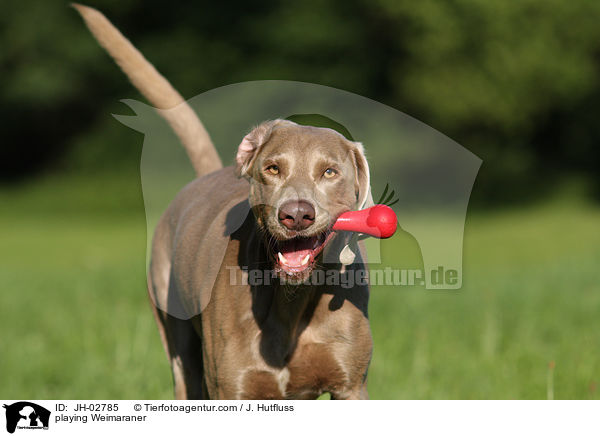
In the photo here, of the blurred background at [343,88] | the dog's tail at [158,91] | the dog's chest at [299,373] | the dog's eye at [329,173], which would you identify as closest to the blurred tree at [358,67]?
the blurred background at [343,88]

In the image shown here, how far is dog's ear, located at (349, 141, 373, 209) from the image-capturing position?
337 cm

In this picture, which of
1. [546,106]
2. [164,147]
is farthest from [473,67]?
[164,147]

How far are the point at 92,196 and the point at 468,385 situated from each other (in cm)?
2358

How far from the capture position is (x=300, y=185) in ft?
10.4

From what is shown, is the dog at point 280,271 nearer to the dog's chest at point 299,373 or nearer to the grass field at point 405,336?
the dog's chest at point 299,373

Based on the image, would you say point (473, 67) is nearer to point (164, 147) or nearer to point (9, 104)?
point (9, 104)

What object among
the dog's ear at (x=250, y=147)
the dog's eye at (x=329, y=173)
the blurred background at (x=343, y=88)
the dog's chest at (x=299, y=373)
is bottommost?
the dog's chest at (x=299, y=373)

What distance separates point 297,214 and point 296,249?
25 cm

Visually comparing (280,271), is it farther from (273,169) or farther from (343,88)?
(343,88)

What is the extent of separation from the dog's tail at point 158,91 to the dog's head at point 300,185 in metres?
1.34

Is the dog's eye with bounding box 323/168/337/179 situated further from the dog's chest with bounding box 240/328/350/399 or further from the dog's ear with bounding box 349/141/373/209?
the dog's chest with bounding box 240/328/350/399

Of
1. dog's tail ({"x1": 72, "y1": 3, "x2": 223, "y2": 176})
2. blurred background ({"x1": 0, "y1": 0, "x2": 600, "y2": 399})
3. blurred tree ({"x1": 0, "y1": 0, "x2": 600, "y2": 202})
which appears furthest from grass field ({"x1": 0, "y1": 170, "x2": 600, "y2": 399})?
blurred tree ({"x1": 0, "y1": 0, "x2": 600, "y2": 202})
